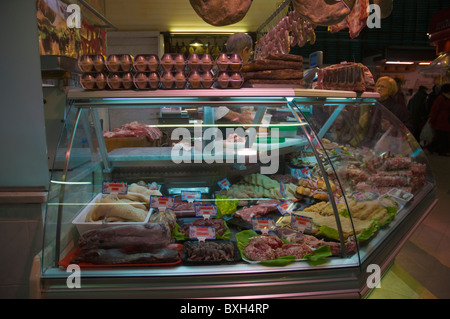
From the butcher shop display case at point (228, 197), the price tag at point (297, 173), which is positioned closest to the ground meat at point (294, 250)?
the butcher shop display case at point (228, 197)

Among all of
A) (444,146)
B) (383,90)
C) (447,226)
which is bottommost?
(447,226)

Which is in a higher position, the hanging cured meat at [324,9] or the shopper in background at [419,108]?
the hanging cured meat at [324,9]

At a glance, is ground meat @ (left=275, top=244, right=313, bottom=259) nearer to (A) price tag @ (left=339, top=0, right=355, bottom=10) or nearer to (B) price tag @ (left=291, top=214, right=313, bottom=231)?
(B) price tag @ (left=291, top=214, right=313, bottom=231)

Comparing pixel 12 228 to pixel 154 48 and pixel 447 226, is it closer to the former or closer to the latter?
pixel 447 226

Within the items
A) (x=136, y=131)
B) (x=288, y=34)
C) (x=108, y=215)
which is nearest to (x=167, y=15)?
(x=288, y=34)

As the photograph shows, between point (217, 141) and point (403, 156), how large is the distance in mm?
2127

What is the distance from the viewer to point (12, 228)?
225cm

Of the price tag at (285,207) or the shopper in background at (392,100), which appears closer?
the price tag at (285,207)

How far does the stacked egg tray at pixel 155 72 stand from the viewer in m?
1.98

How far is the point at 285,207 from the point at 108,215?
1.41m

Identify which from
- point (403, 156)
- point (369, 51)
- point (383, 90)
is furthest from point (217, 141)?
point (369, 51)

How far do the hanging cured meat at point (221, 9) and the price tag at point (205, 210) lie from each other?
1.35m

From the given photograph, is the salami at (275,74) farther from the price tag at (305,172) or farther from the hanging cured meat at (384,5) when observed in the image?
the hanging cured meat at (384,5)

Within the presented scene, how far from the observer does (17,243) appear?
89.2 inches
